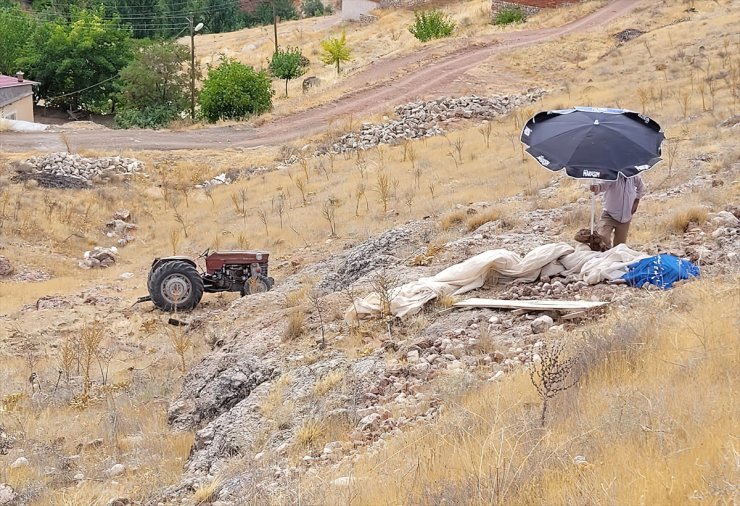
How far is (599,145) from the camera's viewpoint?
27.1ft

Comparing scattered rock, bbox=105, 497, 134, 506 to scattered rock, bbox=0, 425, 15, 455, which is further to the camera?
scattered rock, bbox=0, 425, 15, 455

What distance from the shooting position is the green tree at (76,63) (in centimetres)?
4822

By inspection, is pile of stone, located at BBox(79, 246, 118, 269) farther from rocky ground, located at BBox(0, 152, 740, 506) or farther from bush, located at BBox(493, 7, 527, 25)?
bush, located at BBox(493, 7, 527, 25)

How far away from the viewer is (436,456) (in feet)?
15.9

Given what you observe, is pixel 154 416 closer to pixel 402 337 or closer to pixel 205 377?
pixel 205 377

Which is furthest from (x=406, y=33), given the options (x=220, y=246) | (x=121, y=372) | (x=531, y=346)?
(x=531, y=346)

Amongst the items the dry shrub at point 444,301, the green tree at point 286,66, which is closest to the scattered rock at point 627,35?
the green tree at point 286,66

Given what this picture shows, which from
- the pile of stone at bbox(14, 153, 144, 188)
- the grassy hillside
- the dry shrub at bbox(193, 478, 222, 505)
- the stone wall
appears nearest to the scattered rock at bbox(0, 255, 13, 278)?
the grassy hillside

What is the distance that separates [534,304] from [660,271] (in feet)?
3.99

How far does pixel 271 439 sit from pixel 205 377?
2407 mm

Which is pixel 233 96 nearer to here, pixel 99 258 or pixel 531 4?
pixel 99 258

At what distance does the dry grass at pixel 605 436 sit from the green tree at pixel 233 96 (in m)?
29.0

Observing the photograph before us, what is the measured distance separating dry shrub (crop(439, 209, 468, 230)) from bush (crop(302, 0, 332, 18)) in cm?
7521

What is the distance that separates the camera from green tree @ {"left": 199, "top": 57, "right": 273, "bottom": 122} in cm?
3388
